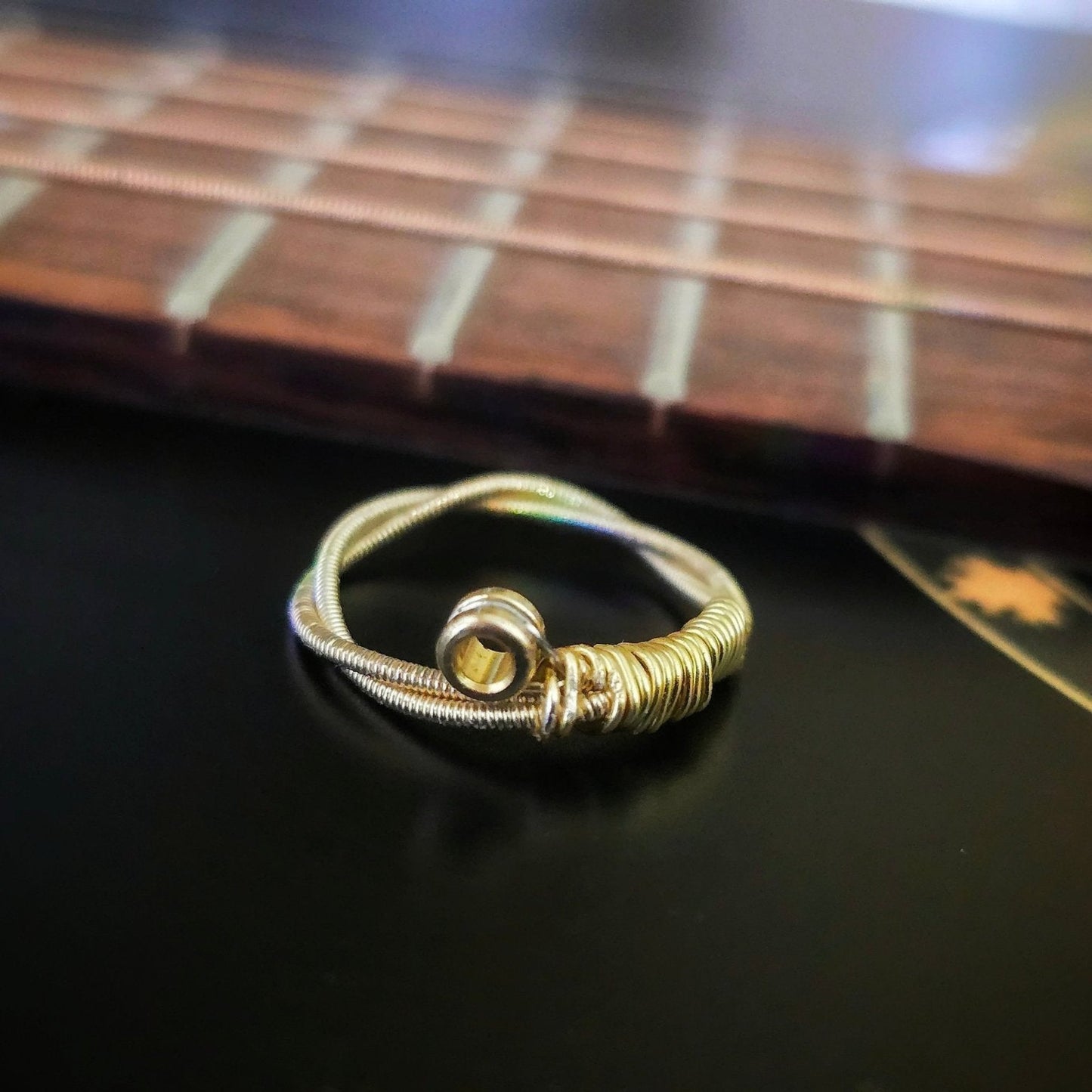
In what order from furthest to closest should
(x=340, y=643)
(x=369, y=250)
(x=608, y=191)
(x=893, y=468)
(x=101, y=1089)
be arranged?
1. (x=608, y=191)
2. (x=369, y=250)
3. (x=893, y=468)
4. (x=340, y=643)
5. (x=101, y=1089)

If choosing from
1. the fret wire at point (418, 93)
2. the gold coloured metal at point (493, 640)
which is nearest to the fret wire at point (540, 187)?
the fret wire at point (418, 93)

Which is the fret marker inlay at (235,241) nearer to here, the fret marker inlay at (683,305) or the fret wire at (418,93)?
the fret wire at (418,93)

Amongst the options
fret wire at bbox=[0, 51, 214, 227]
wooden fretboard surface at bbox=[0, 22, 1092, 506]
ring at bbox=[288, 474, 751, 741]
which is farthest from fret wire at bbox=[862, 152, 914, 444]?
fret wire at bbox=[0, 51, 214, 227]

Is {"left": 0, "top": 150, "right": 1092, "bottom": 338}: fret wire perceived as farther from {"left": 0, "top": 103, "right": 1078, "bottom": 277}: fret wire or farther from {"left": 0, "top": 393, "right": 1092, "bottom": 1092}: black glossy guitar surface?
{"left": 0, "top": 393, "right": 1092, "bottom": 1092}: black glossy guitar surface

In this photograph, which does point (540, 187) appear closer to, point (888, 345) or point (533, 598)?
point (888, 345)

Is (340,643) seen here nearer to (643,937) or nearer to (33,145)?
(643,937)

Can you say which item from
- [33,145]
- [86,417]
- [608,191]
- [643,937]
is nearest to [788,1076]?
[643,937]

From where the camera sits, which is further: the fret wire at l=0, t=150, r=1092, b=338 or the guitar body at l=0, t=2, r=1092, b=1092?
the fret wire at l=0, t=150, r=1092, b=338
